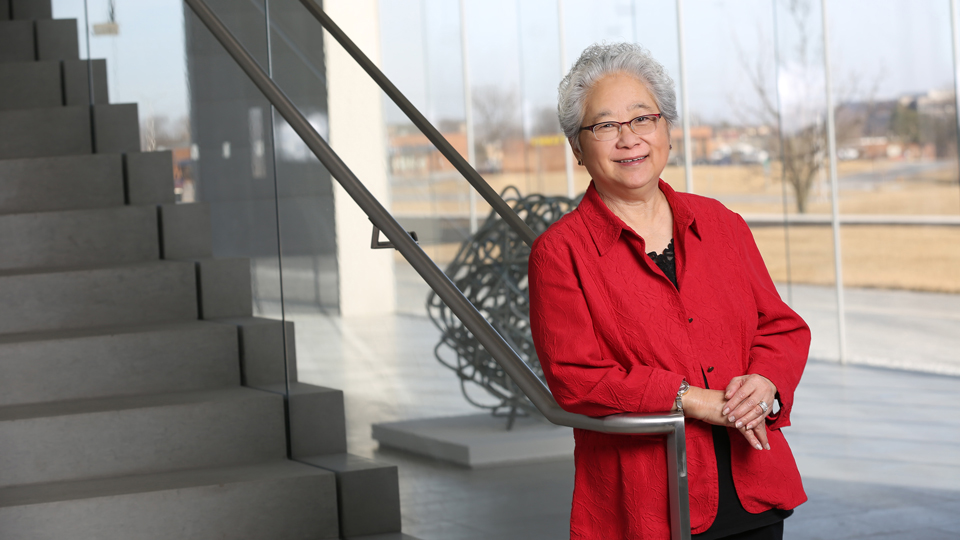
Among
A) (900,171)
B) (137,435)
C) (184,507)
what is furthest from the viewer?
(900,171)

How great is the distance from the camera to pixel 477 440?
4105mm

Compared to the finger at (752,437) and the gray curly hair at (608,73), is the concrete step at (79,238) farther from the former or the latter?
the finger at (752,437)

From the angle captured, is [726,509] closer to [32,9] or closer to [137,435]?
[137,435]

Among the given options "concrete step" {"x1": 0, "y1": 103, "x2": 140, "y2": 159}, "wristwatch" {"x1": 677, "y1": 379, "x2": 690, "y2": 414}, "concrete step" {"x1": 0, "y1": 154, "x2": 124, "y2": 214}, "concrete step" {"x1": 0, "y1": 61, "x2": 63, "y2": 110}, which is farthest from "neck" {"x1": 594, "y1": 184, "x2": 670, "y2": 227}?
"concrete step" {"x1": 0, "y1": 61, "x2": 63, "y2": 110}

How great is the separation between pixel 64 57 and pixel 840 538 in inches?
133

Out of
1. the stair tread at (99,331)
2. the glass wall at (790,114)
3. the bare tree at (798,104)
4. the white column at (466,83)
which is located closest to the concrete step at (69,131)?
the stair tread at (99,331)

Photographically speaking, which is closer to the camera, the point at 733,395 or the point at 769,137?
the point at 733,395

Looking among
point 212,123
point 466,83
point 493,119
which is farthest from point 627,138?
point 493,119

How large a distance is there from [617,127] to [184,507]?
1.38 m

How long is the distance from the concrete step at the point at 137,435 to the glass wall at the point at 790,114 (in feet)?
12.0

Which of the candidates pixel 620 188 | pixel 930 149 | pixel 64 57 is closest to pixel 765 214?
pixel 930 149

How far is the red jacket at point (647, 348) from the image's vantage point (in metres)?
1.33

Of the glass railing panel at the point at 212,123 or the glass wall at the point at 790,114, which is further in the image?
the glass wall at the point at 790,114

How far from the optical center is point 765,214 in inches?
291
